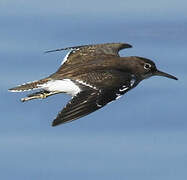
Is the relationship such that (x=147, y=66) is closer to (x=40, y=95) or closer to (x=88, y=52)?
(x=88, y=52)

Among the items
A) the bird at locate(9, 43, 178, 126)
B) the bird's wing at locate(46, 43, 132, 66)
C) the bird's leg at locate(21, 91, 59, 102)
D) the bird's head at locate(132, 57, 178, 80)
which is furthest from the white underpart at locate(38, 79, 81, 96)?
the bird's head at locate(132, 57, 178, 80)

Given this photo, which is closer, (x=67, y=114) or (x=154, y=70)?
(x=67, y=114)

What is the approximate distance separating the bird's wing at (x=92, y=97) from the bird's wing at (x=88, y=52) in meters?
2.41

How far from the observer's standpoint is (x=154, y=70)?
2452 centimetres

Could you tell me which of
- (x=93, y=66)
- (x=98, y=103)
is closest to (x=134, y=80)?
(x=93, y=66)

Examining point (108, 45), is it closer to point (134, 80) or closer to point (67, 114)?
point (134, 80)

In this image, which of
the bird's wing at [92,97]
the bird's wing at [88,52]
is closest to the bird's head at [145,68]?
the bird's wing at [88,52]

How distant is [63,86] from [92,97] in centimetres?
142

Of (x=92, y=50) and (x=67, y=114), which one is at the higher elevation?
(x=92, y=50)

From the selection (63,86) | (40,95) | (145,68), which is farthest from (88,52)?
(63,86)

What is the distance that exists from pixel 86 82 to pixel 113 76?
62cm

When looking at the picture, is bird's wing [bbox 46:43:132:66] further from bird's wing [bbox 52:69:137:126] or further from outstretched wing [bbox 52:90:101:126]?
outstretched wing [bbox 52:90:101:126]

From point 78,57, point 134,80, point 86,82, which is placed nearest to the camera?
point 86,82

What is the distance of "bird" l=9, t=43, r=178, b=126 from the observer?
1980 cm
